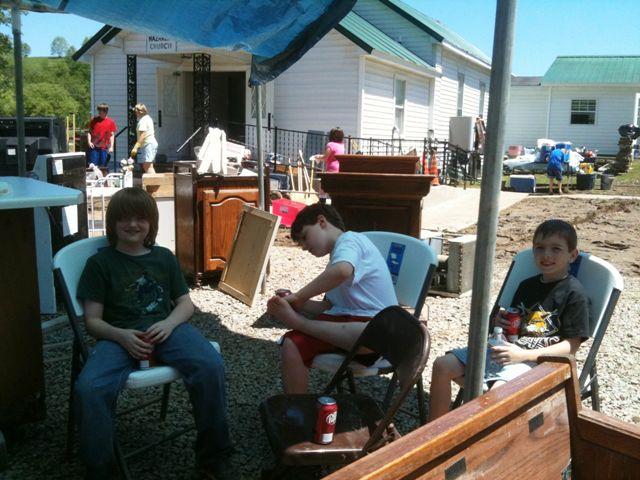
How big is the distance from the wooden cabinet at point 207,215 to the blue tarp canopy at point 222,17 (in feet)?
5.43

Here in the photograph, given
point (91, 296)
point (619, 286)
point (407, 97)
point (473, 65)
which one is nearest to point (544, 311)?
point (619, 286)

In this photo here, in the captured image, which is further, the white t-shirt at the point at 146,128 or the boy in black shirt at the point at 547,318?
the white t-shirt at the point at 146,128

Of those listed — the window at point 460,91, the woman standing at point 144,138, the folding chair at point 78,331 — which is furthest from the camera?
the window at point 460,91

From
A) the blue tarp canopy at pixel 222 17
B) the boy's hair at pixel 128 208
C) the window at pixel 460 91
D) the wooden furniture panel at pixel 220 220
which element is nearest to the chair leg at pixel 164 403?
the boy's hair at pixel 128 208

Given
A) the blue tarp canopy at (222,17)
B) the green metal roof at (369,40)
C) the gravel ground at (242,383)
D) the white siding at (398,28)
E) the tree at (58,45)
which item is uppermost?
the tree at (58,45)

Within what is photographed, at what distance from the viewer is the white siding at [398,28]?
19.3 metres

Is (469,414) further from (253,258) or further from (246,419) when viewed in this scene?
(253,258)

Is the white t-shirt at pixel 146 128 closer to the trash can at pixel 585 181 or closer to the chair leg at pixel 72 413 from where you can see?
the chair leg at pixel 72 413

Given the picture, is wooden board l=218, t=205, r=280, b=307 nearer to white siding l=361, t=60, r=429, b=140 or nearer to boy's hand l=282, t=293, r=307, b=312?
boy's hand l=282, t=293, r=307, b=312

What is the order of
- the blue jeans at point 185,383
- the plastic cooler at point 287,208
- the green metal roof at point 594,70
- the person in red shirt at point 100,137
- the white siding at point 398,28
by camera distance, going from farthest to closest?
the green metal roof at point 594,70, the white siding at point 398,28, the person in red shirt at point 100,137, the plastic cooler at point 287,208, the blue jeans at point 185,383

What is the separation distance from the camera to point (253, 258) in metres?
5.62

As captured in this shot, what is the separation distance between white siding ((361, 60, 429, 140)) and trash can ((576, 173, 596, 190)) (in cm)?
486

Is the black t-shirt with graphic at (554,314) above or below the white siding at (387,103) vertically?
below

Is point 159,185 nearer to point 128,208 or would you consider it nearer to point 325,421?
point 128,208
